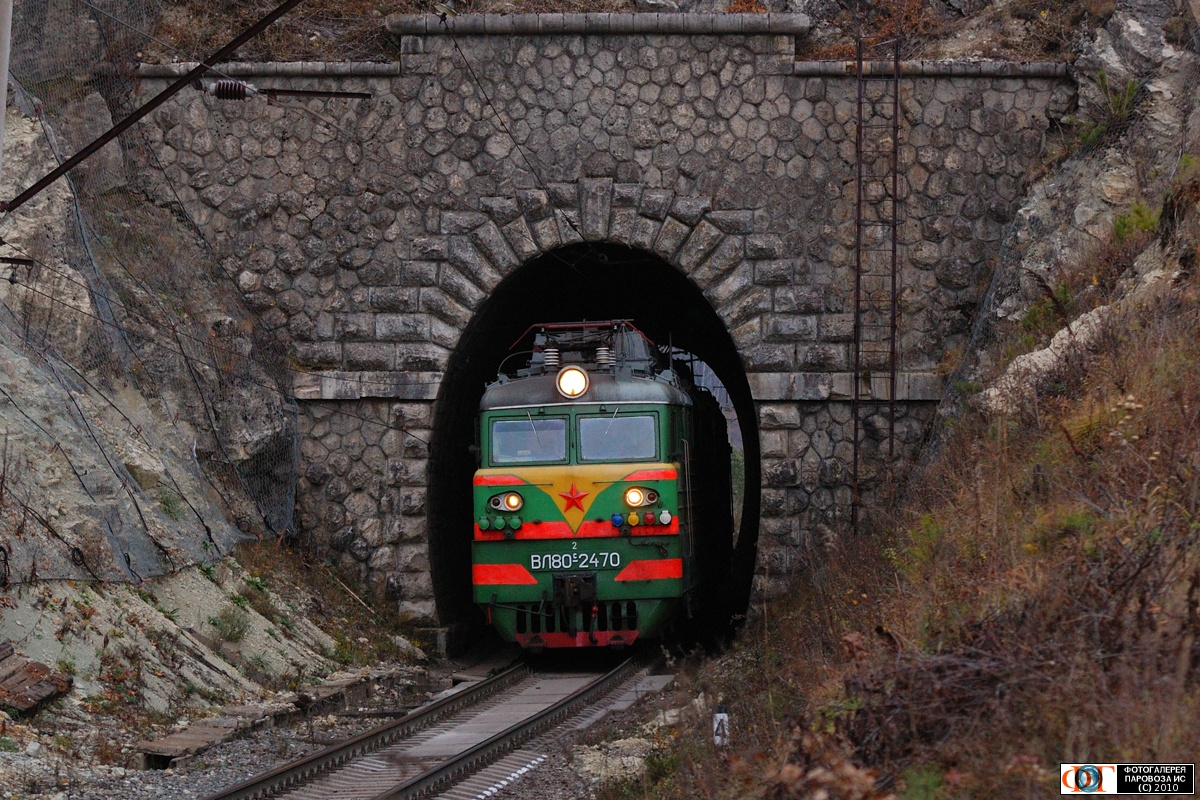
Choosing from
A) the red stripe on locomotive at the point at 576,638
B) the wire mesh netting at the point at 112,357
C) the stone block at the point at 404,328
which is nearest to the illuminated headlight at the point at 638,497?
the red stripe on locomotive at the point at 576,638

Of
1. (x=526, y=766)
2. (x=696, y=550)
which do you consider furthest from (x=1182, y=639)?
(x=696, y=550)

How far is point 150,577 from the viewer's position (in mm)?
10500

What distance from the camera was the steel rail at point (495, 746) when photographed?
25.4ft

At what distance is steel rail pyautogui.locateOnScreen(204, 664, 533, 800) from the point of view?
7.47 metres

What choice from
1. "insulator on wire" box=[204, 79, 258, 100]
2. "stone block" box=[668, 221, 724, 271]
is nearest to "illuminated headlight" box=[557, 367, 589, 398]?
"stone block" box=[668, 221, 724, 271]

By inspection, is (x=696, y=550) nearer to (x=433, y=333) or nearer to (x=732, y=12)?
(x=433, y=333)

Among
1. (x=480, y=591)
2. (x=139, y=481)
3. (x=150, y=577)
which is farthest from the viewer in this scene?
(x=480, y=591)

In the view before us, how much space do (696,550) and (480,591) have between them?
9.50 ft

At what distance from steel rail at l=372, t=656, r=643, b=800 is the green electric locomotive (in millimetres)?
831

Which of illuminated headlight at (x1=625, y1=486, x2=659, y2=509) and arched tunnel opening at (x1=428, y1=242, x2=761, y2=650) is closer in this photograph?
illuminated headlight at (x1=625, y1=486, x2=659, y2=509)

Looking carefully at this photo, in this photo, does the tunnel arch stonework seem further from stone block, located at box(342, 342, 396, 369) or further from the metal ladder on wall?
the metal ladder on wall

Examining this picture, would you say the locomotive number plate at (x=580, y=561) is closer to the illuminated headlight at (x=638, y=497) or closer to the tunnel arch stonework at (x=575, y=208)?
the illuminated headlight at (x=638, y=497)

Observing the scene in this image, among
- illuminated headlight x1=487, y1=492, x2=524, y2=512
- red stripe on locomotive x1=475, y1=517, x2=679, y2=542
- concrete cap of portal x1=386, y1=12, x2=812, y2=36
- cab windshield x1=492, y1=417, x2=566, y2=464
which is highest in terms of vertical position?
concrete cap of portal x1=386, y1=12, x2=812, y2=36

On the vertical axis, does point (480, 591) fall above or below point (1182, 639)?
below
